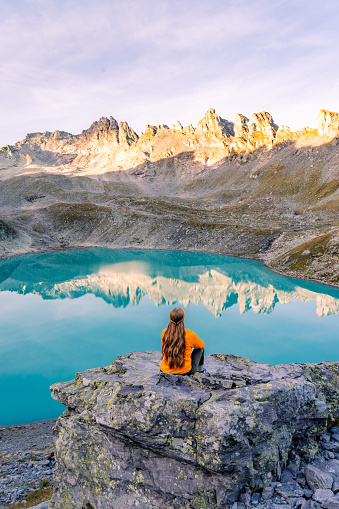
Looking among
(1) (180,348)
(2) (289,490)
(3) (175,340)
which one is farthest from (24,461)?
(2) (289,490)

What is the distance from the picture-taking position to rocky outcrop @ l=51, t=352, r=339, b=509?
25.9 feet

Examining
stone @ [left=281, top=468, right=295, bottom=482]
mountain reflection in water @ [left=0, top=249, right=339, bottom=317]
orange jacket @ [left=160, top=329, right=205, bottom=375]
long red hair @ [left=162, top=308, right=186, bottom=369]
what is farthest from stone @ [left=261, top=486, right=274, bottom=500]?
mountain reflection in water @ [left=0, top=249, right=339, bottom=317]

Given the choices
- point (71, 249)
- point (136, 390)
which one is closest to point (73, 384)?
point (136, 390)

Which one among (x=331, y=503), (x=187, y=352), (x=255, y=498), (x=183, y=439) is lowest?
(x=255, y=498)

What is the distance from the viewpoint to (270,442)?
8.36 meters

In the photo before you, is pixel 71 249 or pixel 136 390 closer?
pixel 136 390

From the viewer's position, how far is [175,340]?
912cm

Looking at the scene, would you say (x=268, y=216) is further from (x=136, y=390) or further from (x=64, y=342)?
(x=136, y=390)

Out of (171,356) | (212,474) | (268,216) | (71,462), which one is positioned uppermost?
(268,216)

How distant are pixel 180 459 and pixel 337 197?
16706 centimetres

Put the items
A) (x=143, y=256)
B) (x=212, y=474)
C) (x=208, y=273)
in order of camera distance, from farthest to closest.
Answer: (x=143, y=256), (x=208, y=273), (x=212, y=474)

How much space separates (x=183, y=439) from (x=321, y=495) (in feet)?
11.8

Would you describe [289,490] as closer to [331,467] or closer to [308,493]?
[308,493]

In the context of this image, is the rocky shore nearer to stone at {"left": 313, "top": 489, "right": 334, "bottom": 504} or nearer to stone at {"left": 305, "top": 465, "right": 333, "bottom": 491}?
stone at {"left": 305, "top": 465, "right": 333, "bottom": 491}
